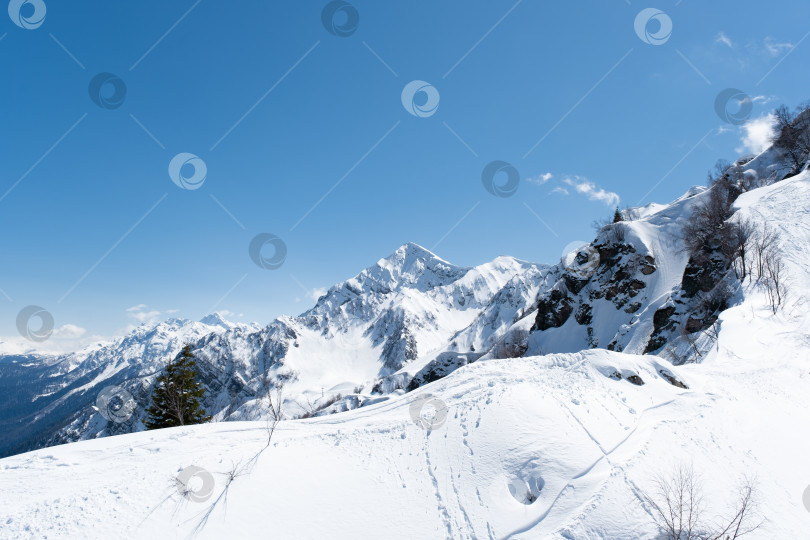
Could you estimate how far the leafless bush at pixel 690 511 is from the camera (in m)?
9.49

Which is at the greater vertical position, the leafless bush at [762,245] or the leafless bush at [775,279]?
the leafless bush at [762,245]

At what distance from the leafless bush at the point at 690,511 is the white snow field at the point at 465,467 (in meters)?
0.23

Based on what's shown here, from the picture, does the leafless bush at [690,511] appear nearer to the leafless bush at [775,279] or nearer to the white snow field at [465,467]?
the white snow field at [465,467]

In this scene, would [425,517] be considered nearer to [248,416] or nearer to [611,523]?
[611,523]

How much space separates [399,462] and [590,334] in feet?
194

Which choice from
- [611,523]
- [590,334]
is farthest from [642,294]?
[611,523]

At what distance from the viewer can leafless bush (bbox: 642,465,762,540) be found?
9492 millimetres

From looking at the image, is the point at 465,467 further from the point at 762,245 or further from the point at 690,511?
the point at 762,245

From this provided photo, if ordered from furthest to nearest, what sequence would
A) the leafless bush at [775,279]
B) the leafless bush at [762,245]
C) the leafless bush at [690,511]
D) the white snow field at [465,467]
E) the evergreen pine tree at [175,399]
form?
the leafless bush at [762,245], the leafless bush at [775,279], the evergreen pine tree at [175,399], the white snow field at [465,467], the leafless bush at [690,511]

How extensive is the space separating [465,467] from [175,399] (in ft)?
78.3

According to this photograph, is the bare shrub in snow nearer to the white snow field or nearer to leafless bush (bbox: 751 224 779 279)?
leafless bush (bbox: 751 224 779 279)

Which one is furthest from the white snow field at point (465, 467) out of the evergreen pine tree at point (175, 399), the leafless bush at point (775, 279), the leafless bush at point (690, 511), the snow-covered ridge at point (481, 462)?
the leafless bush at point (775, 279)

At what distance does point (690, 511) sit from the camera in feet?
30.6

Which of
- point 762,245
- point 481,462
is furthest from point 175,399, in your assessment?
point 762,245
